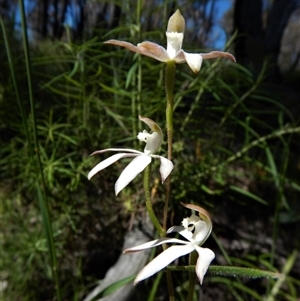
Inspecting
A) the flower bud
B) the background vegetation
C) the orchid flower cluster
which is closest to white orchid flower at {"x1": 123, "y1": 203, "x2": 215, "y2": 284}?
the orchid flower cluster

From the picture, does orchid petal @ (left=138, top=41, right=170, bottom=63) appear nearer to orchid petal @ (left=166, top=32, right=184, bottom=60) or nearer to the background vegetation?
orchid petal @ (left=166, top=32, right=184, bottom=60)

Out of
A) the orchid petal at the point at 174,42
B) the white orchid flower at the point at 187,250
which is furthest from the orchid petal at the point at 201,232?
the orchid petal at the point at 174,42

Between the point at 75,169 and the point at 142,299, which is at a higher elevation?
the point at 75,169

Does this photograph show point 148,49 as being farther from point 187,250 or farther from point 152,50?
point 187,250

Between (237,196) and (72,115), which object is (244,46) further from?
(72,115)

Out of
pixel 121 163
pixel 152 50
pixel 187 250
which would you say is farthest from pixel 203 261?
pixel 121 163

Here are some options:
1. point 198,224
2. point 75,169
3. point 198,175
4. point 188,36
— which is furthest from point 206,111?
point 188,36

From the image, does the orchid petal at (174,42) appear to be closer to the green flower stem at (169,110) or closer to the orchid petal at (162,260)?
the green flower stem at (169,110)
